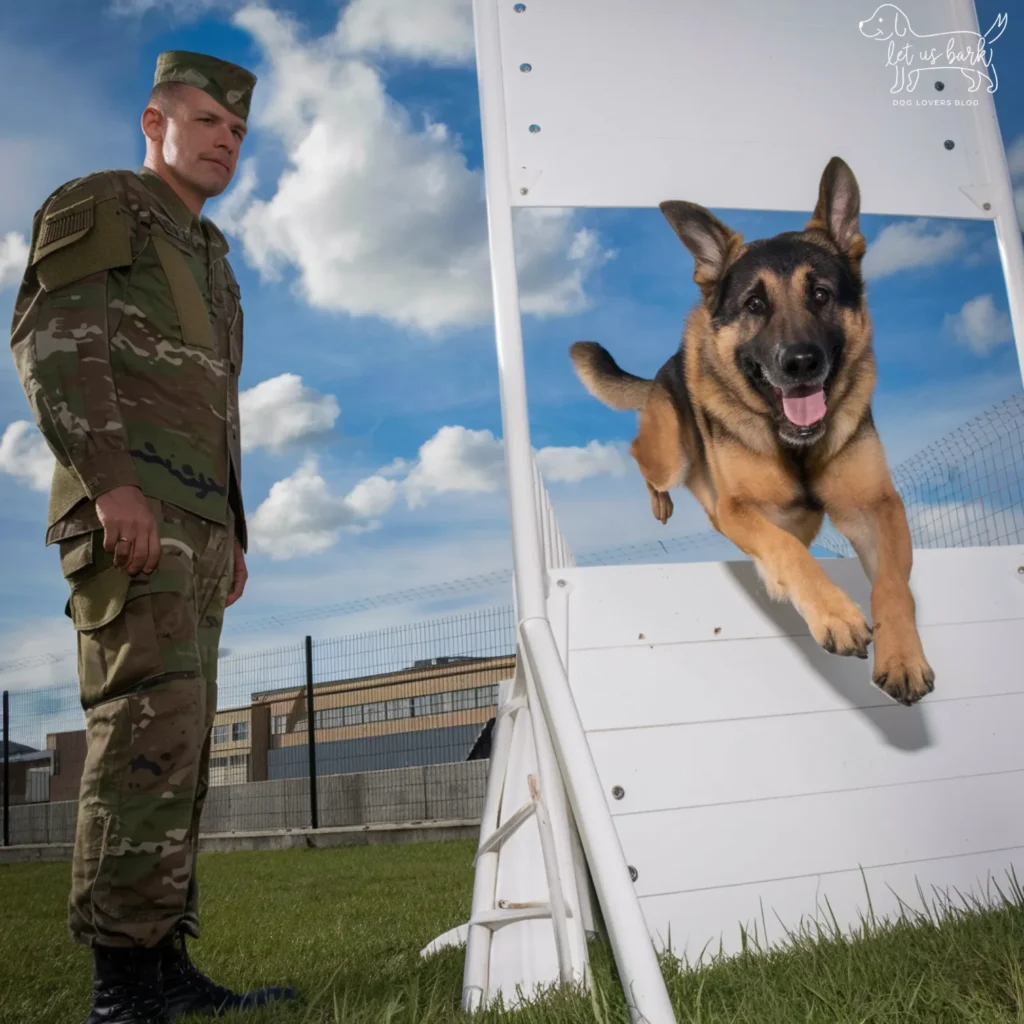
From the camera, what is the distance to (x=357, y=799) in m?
9.01

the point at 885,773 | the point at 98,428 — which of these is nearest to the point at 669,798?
the point at 885,773

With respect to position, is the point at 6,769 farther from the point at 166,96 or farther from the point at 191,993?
the point at 166,96

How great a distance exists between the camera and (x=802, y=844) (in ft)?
7.27

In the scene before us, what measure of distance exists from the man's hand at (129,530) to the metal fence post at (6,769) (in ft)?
33.7

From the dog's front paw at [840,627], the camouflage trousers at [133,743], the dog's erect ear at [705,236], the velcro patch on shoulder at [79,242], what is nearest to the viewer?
the camouflage trousers at [133,743]

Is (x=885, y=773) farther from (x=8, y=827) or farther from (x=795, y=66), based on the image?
(x=8, y=827)

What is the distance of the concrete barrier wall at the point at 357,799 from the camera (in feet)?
27.5

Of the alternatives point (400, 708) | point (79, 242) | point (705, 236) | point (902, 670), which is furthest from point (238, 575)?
point (400, 708)

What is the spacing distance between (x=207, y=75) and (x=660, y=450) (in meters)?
1.48

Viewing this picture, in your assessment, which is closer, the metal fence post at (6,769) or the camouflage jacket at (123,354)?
the camouflage jacket at (123,354)

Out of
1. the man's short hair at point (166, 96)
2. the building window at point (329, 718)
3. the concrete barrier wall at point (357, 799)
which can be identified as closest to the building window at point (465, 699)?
the concrete barrier wall at point (357, 799)

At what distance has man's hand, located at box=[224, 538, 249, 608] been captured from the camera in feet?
7.98

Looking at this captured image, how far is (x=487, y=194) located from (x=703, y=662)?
1272 mm

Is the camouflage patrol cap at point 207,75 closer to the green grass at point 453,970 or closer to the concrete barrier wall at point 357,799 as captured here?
the green grass at point 453,970
